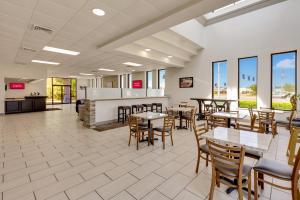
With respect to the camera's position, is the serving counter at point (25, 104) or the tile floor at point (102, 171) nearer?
the tile floor at point (102, 171)

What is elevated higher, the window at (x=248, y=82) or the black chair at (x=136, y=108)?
the window at (x=248, y=82)

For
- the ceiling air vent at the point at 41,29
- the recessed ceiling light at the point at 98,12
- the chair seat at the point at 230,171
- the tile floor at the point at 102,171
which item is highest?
the recessed ceiling light at the point at 98,12

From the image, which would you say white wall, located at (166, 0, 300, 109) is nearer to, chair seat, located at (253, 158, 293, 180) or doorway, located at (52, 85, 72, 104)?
chair seat, located at (253, 158, 293, 180)

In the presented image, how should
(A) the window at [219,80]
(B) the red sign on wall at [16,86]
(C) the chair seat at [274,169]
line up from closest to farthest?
(C) the chair seat at [274,169] → (A) the window at [219,80] → (B) the red sign on wall at [16,86]

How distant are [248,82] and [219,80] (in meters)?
1.38

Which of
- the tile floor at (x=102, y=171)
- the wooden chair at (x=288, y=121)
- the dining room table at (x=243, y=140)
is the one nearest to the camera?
the dining room table at (x=243, y=140)

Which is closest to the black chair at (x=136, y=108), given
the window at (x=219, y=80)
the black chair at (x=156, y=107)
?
the black chair at (x=156, y=107)

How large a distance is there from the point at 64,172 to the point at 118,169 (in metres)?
0.92

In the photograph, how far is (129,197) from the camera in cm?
205

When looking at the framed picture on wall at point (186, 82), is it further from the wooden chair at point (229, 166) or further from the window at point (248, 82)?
the wooden chair at point (229, 166)

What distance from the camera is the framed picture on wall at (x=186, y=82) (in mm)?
9227

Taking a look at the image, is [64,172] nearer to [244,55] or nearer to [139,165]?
[139,165]

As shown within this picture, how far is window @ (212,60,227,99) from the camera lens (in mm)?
7984

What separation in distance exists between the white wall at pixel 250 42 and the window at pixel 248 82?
0.70 ft
